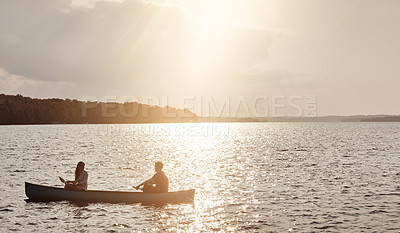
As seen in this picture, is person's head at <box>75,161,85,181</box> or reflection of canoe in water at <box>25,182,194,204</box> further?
reflection of canoe in water at <box>25,182,194,204</box>

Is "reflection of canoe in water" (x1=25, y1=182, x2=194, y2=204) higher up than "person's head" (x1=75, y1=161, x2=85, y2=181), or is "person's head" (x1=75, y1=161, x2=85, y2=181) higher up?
"person's head" (x1=75, y1=161, x2=85, y2=181)

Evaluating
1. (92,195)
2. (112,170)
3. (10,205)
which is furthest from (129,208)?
(112,170)

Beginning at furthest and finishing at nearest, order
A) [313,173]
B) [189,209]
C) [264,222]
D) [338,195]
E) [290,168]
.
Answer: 1. [290,168]
2. [313,173]
3. [338,195]
4. [189,209]
5. [264,222]

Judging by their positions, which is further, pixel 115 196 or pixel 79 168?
pixel 115 196

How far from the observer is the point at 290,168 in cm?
5381

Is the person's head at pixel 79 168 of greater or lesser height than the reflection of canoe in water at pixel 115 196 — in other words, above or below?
above

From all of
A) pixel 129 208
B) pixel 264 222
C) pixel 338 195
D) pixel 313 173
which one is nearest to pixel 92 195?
pixel 129 208

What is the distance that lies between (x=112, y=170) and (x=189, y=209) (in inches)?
1028

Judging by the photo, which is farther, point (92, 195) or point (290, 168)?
point (290, 168)

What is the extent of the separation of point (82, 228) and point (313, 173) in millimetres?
32738

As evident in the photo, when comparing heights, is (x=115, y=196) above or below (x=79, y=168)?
below

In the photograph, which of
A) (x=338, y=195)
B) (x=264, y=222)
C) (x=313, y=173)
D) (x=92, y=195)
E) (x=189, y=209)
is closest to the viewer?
(x=264, y=222)

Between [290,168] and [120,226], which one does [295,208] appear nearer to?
[120,226]

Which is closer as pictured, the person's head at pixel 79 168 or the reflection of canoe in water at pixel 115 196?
the person's head at pixel 79 168
